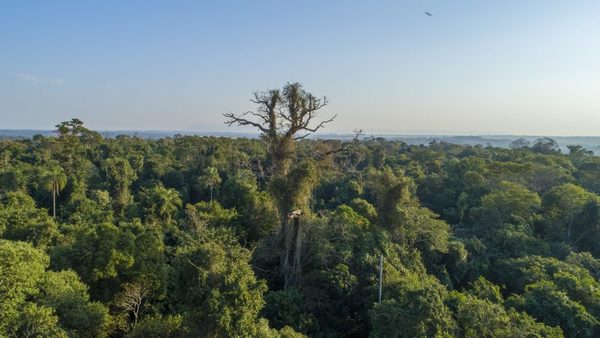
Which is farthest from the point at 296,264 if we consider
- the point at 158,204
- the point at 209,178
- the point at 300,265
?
the point at 209,178

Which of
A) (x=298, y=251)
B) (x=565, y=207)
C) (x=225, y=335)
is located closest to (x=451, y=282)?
(x=298, y=251)

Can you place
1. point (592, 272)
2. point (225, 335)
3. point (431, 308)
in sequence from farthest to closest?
point (592, 272), point (431, 308), point (225, 335)

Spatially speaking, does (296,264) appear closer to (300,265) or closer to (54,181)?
(300,265)

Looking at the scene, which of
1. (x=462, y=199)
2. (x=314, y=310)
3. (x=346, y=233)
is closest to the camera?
(x=314, y=310)

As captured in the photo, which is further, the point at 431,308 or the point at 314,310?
the point at 314,310

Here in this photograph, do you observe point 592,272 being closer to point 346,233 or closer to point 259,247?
point 346,233

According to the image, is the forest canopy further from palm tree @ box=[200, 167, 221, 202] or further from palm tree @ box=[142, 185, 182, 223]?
palm tree @ box=[200, 167, 221, 202]

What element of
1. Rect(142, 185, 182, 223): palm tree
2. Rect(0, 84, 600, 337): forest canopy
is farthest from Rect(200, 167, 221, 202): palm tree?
Rect(142, 185, 182, 223): palm tree

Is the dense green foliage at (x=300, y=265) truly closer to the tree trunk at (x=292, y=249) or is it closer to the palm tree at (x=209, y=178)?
the tree trunk at (x=292, y=249)
